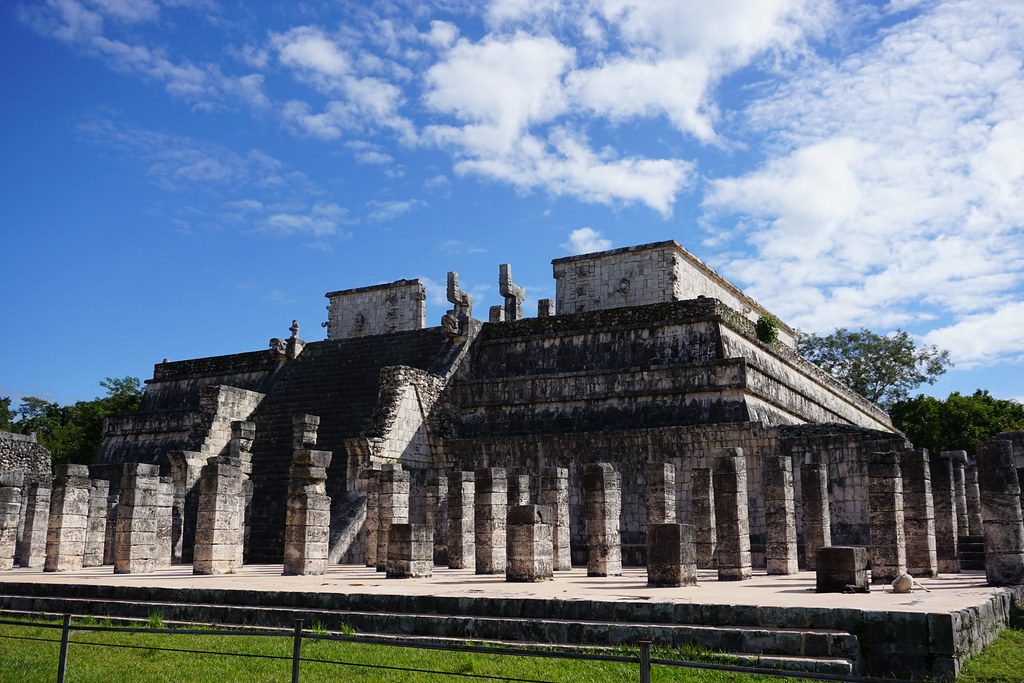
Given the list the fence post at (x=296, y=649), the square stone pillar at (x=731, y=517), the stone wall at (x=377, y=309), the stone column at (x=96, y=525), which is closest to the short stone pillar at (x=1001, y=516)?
the square stone pillar at (x=731, y=517)

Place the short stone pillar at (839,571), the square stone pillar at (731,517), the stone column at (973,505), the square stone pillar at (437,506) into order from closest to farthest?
the short stone pillar at (839,571) < the square stone pillar at (731,517) < the square stone pillar at (437,506) < the stone column at (973,505)

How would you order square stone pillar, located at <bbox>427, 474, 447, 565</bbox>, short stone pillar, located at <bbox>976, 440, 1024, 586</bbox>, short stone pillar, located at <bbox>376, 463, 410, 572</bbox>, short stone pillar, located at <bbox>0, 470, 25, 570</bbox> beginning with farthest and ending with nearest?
square stone pillar, located at <bbox>427, 474, 447, 565</bbox> < short stone pillar, located at <bbox>0, 470, 25, 570</bbox> < short stone pillar, located at <bbox>376, 463, 410, 572</bbox> < short stone pillar, located at <bbox>976, 440, 1024, 586</bbox>

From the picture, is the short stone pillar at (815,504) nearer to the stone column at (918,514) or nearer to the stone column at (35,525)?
the stone column at (918,514)

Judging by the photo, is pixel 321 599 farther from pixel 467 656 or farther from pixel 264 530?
pixel 264 530

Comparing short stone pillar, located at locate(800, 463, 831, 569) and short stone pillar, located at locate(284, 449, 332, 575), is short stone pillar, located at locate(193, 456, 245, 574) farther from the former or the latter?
short stone pillar, located at locate(800, 463, 831, 569)

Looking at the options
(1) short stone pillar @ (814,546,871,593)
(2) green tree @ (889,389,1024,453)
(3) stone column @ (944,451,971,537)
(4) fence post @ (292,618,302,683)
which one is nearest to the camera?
(4) fence post @ (292,618,302,683)

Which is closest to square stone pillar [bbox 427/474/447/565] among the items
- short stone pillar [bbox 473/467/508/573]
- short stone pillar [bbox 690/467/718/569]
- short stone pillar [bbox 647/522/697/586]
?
short stone pillar [bbox 473/467/508/573]

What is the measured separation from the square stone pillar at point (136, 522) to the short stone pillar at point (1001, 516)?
45.9ft

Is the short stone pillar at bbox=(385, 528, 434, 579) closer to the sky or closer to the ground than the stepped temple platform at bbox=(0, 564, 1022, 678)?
closer to the sky

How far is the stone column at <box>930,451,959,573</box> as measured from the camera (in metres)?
15.9

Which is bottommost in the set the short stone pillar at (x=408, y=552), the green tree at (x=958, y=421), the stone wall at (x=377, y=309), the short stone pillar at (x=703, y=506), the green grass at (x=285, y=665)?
the green grass at (x=285, y=665)

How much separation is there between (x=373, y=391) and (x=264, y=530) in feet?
17.0

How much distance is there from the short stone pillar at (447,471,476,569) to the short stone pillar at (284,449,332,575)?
2532 mm

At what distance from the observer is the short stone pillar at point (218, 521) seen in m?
15.6
